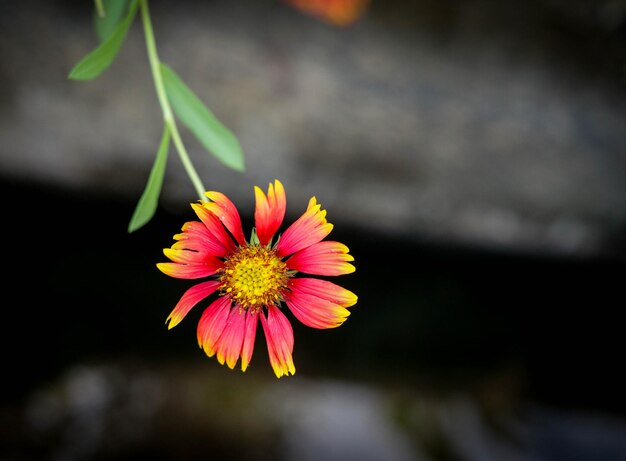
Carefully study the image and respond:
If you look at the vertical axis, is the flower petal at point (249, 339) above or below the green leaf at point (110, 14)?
below

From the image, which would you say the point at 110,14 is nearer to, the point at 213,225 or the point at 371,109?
the point at 213,225

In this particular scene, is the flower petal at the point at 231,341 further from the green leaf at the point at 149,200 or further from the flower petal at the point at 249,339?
the green leaf at the point at 149,200

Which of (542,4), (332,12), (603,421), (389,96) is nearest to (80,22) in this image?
(332,12)

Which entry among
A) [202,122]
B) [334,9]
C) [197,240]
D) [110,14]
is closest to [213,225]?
[197,240]

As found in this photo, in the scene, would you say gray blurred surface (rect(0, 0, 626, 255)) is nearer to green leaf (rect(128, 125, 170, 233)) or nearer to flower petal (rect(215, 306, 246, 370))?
green leaf (rect(128, 125, 170, 233))

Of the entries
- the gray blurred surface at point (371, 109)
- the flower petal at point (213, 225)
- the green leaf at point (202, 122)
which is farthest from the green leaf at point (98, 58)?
the gray blurred surface at point (371, 109)

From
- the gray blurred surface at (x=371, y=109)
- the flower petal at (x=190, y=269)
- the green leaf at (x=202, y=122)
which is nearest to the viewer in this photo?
the flower petal at (x=190, y=269)

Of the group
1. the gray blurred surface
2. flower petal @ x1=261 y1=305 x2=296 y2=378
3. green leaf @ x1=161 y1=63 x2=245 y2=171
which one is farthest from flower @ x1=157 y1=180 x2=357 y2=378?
the gray blurred surface
